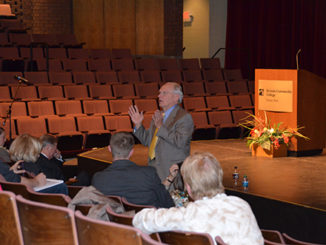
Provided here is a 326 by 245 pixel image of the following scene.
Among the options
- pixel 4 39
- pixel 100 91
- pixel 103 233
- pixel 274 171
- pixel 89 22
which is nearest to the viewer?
pixel 103 233

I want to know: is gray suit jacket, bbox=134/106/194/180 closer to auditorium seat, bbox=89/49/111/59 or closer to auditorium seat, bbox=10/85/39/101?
auditorium seat, bbox=10/85/39/101

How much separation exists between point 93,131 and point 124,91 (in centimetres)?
123

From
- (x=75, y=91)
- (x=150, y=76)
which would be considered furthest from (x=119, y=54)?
(x=75, y=91)

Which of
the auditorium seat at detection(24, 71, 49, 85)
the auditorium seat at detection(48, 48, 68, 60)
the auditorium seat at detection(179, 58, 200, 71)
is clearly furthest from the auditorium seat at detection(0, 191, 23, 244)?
the auditorium seat at detection(179, 58, 200, 71)

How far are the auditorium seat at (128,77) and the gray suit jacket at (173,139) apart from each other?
4264 millimetres

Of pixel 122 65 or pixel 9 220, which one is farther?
pixel 122 65

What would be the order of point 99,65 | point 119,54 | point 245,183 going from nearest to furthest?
point 245,183
point 99,65
point 119,54

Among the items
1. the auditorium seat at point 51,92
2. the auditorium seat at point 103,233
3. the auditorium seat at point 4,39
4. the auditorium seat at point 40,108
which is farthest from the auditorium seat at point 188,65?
the auditorium seat at point 103,233

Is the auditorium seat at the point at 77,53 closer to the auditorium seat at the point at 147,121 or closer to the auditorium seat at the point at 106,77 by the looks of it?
the auditorium seat at the point at 106,77

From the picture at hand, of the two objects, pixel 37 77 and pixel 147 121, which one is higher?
pixel 37 77

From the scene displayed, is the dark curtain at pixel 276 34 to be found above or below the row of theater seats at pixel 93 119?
above

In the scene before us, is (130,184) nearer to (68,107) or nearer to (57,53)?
(68,107)

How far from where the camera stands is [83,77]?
7.53 m

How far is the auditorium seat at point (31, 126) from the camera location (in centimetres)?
591
